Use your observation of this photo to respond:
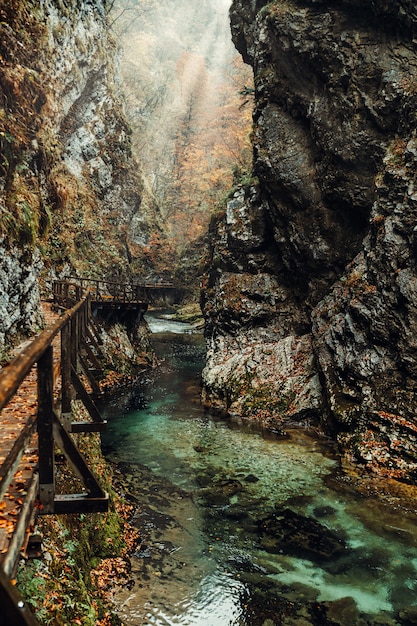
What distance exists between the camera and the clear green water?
7945mm

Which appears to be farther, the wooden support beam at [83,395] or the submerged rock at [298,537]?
the submerged rock at [298,537]

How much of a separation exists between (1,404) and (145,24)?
109m

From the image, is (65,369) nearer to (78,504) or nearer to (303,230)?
(78,504)

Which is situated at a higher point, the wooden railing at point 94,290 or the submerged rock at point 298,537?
the wooden railing at point 94,290

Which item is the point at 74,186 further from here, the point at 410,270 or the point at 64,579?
the point at 64,579

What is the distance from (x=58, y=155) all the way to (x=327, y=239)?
20.7 m

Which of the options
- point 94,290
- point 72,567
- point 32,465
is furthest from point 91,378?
point 94,290

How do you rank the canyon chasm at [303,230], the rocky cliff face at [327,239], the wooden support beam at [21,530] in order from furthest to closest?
the rocky cliff face at [327,239], the canyon chasm at [303,230], the wooden support beam at [21,530]

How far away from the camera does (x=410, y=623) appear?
764 centimetres

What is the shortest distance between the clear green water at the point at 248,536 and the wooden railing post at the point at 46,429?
4.43 meters

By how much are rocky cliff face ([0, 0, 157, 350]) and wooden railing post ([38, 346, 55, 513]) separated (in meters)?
7.04

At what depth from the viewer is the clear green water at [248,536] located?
26.1ft

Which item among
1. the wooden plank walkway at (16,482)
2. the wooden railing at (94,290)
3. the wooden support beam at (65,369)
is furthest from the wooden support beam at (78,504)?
the wooden railing at (94,290)

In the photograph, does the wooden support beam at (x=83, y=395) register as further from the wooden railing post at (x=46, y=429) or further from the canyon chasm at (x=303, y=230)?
the canyon chasm at (x=303, y=230)
